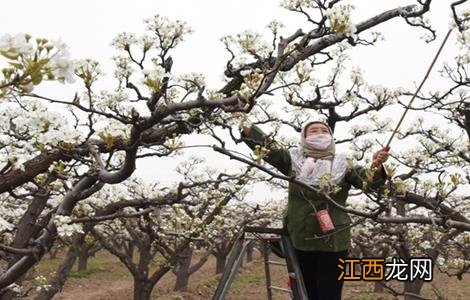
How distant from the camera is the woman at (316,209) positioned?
3930mm

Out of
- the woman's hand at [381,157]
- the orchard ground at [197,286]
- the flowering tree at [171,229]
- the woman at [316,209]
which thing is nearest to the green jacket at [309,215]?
the woman at [316,209]

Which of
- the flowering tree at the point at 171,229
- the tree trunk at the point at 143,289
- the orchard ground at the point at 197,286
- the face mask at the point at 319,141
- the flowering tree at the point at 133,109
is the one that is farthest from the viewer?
the orchard ground at the point at 197,286

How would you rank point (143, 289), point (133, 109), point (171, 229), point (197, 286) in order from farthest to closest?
point (197, 286) → point (143, 289) → point (171, 229) → point (133, 109)

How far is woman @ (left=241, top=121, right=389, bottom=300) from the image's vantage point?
3.93m

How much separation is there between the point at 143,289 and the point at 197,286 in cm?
932

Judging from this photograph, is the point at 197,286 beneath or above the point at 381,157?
beneath

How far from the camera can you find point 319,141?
13.4ft

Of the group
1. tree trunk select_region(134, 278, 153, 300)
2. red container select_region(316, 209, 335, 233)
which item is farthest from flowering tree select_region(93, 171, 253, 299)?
red container select_region(316, 209, 335, 233)

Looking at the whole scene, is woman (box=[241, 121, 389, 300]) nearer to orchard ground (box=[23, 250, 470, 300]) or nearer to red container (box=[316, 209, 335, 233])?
red container (box=[316, 209, 335, 233])

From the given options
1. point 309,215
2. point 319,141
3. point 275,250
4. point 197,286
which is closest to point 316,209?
point 309,215

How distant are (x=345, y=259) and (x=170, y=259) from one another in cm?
500

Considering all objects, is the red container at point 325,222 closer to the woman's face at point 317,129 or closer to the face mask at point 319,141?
the face mask at point 319,141

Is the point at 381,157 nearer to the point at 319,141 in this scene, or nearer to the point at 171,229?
the point at 319,141

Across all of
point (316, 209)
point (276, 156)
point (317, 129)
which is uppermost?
point (317, 129)
